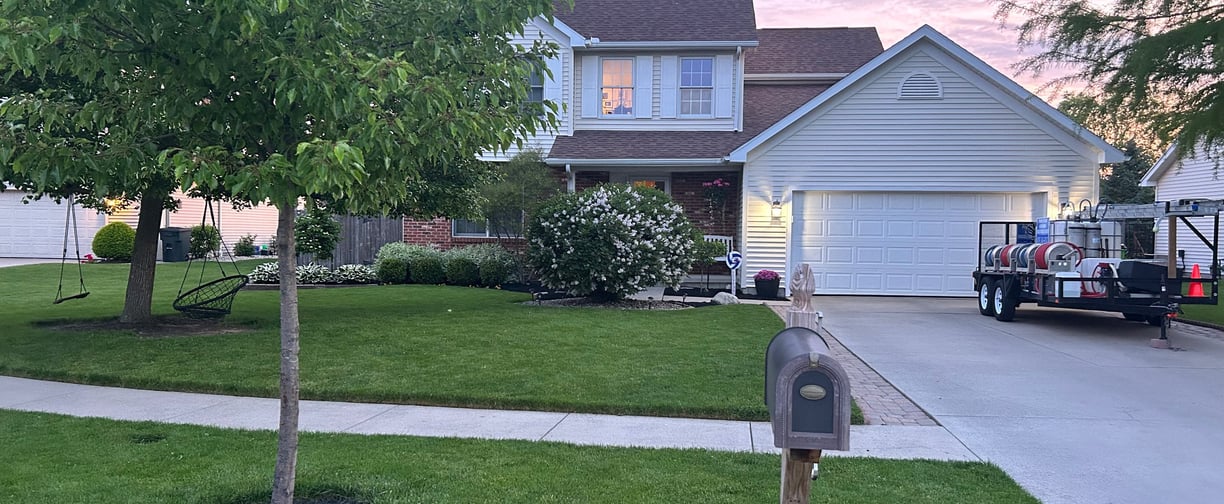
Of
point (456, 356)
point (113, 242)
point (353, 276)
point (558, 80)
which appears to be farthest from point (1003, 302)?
point (113, 242)

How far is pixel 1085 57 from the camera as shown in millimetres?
12172

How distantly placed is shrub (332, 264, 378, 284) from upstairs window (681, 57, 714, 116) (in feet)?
27.6

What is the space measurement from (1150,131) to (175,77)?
44.0 ft

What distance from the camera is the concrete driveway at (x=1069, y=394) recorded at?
17.4ft

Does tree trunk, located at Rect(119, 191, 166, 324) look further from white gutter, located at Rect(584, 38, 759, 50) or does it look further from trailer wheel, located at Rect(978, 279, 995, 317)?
trailer wheel, located at Rect(978, 279, 995, 317)

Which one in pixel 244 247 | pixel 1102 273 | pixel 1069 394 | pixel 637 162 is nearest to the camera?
pixel 1069 394

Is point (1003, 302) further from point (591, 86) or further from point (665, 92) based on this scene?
point (591, 86)

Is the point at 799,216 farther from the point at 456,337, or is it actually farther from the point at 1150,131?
the point at 456,337

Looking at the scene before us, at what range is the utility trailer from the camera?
10.8 meters

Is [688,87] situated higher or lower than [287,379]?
higher

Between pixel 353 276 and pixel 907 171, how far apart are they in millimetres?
12742

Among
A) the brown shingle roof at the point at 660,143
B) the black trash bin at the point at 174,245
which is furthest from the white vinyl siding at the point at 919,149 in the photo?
the black trash bin at the point at 174,245

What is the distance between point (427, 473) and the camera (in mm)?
4969

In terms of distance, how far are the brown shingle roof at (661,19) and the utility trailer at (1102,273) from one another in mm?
8275
